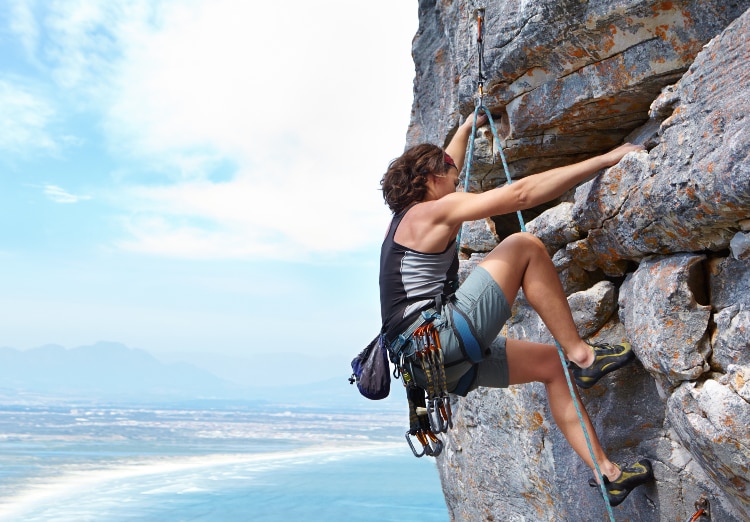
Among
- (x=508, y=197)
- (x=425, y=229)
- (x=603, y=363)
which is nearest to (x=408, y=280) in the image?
(x=425, y=229)

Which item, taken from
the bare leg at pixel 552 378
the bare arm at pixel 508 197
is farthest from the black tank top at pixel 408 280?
the bare leg at pixel 552 378

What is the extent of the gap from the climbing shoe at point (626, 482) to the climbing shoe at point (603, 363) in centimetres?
62

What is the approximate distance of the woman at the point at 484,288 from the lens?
13.2 ft

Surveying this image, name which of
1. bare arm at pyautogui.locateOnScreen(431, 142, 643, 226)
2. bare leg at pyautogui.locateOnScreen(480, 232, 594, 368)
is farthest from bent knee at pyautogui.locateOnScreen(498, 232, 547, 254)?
bare arm at pyautogui.locateOnScreen(431, 142, 643, 226)

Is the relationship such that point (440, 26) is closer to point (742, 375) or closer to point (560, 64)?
point (560, 64)

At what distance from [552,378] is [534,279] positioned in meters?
0.83

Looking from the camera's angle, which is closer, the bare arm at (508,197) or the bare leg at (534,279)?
the bare arm at (508,197)

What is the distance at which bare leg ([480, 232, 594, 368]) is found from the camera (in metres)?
4.09

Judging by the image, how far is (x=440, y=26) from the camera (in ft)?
23.4

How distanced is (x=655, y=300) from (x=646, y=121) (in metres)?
1.64

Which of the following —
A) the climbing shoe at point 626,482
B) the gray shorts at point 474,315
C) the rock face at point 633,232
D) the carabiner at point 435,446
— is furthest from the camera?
the carabiner at point 435,446

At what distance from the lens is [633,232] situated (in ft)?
14.2

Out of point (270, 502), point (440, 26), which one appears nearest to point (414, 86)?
point (440, 26)

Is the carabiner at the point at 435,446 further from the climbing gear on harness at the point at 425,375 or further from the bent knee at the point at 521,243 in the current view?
the bent knee at the point at 521,243
